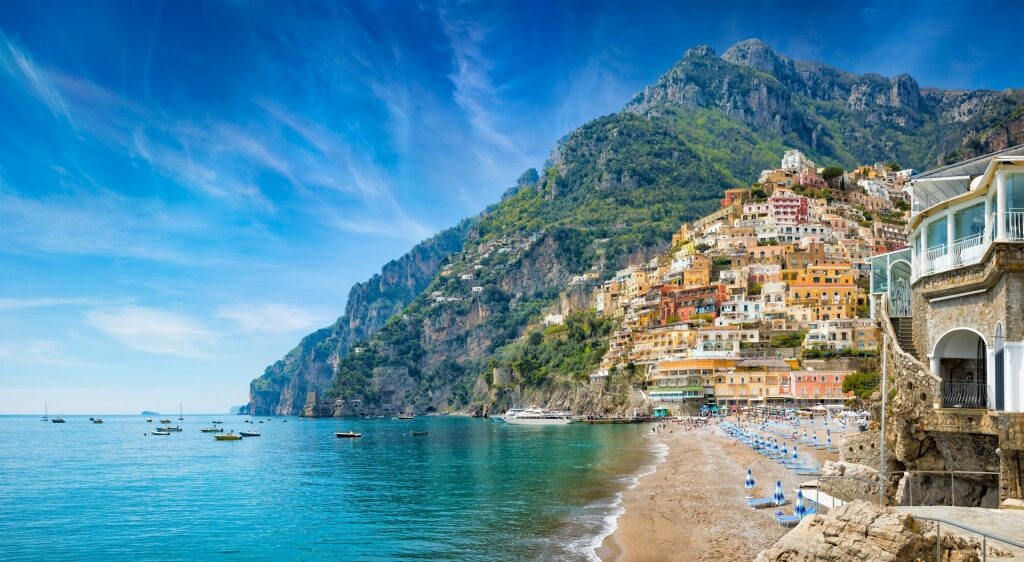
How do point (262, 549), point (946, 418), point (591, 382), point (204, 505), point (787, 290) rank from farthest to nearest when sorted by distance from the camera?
point (591, 382)
point (787, 290)
point (204, 505)
point (262, 549)
point (946, 418)

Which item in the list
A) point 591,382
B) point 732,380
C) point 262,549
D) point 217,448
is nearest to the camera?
point 262,549

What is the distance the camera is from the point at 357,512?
3556cm

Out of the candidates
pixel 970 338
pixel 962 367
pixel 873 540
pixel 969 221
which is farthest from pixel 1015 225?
pixel 873 540

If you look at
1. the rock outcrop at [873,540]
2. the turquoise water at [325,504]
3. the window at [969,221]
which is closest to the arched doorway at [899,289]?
the window at [969,221]

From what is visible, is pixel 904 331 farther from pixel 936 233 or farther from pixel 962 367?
pixel 936 233

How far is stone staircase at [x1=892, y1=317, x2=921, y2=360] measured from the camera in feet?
71.6

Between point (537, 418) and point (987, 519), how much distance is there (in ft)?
370

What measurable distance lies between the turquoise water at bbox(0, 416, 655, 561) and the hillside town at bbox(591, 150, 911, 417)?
126ft

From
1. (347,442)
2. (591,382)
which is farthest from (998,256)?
(591,382)

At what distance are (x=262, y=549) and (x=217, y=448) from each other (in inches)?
2558

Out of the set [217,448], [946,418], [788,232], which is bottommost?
[217,448]

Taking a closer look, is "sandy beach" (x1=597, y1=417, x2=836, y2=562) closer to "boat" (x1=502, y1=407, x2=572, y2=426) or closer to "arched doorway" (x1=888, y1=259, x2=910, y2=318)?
"arched doorway" (x1=888, y1=259, x2=910, y2=318)

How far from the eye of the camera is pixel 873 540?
1170 cm

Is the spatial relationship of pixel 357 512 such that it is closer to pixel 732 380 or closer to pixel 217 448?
pixel 217 448
